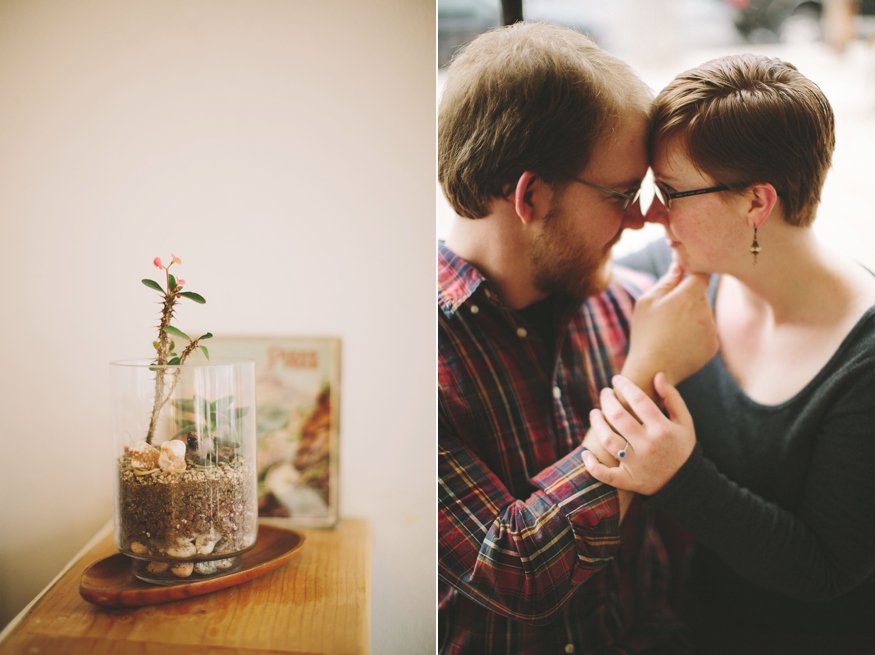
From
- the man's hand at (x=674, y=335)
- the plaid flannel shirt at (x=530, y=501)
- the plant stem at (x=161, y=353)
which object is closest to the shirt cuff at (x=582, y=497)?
the plaid flannel shirt at (x=530, y=501)

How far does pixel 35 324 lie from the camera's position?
1.06 metres

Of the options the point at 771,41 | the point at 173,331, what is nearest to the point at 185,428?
the point at 173,331

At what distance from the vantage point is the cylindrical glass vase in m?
0.91

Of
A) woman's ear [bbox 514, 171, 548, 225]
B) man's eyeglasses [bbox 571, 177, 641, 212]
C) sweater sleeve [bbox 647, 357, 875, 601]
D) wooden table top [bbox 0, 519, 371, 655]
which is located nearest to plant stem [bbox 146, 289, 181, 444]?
wooden table top [bbox 0, 519, 371, 655]

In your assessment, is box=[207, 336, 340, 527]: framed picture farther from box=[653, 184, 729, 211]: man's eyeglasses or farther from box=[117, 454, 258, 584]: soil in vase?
box=[653, 184, 729, 211]: man's eyeglasses

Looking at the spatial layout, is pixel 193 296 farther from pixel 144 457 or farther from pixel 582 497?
pixel 582 497

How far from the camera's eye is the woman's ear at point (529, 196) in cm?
111

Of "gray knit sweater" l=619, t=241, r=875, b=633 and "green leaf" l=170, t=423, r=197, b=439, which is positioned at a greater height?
"green leaf" l=170, t=423, r=197, b=439

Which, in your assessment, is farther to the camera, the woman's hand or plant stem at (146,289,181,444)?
the woman's hand

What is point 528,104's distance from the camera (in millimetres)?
1078

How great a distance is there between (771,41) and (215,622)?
148 cm

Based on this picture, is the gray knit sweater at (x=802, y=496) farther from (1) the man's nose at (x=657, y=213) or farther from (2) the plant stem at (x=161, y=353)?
(2) the plant stem at (x=161, y=353)

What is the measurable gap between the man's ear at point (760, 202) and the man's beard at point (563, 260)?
24cm

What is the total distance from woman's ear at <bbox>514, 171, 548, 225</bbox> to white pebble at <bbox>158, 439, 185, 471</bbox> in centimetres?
71
